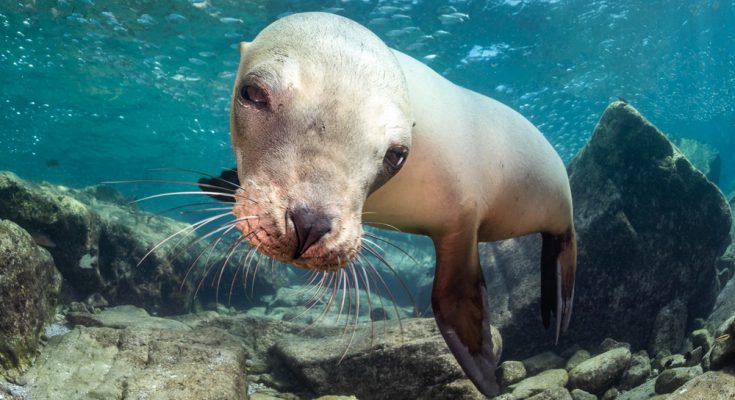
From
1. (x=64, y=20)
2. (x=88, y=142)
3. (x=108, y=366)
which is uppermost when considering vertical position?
(x=64, y=20)

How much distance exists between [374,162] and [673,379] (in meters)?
3.25

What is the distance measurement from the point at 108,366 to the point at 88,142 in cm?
2995

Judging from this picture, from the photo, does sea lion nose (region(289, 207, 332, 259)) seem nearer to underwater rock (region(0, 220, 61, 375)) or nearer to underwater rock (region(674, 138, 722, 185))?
underwater rock (region(0, 220, 61, 375))

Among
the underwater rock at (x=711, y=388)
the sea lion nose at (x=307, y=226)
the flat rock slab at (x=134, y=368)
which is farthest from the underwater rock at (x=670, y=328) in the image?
the sea lion nose at (x=307, y=226)

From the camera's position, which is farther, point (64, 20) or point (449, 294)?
point (64, 20)

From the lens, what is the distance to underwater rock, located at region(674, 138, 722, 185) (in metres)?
16.7

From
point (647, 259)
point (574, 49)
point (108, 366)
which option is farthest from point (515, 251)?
point (574, 49)

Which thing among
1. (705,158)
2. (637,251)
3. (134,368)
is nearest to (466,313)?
(134,368)

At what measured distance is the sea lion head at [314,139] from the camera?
1.53m

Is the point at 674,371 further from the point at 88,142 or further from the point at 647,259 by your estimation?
the point at 88,142

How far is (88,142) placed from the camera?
28.6 meters

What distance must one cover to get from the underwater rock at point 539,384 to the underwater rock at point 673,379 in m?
0.79

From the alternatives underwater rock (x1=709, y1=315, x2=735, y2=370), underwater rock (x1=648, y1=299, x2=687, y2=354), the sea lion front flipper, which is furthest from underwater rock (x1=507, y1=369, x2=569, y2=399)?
underwater rock (x1=648, y1=299, x2=687, y2=354)

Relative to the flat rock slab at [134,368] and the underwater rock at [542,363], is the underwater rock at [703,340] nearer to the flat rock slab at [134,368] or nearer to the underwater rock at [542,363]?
the underwater rock at [542,363]
